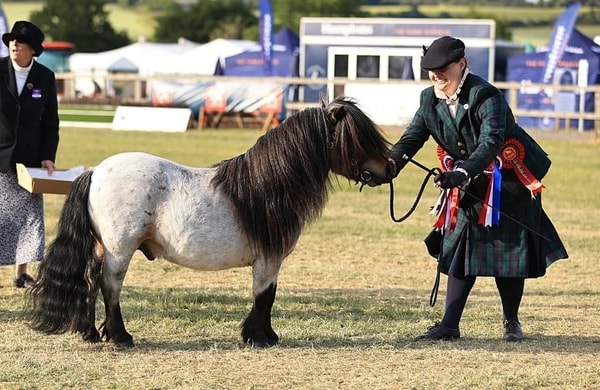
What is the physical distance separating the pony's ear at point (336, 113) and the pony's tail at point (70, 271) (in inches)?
57.8

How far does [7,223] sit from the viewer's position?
795 cm

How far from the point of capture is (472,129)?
6414 millimetres

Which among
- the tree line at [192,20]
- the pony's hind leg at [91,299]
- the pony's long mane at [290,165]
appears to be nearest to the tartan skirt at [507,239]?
the pony's long mane at [290,165]

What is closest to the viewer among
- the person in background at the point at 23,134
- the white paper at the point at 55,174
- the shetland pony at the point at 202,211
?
the shetland pony at the point at 202,211

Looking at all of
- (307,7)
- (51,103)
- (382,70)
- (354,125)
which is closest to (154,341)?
(354,125)

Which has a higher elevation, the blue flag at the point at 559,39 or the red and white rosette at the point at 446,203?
the blue flag at the point at 559,39

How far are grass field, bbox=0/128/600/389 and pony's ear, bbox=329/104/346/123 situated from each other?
1405 millimetres

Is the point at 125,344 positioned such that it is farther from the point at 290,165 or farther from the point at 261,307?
the point at 290,165

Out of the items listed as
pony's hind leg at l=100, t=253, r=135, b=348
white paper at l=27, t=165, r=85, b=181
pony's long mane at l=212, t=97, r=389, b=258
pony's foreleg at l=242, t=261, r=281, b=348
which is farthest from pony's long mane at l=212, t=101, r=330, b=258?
white paper at l=27, t=165, r=85, b=181

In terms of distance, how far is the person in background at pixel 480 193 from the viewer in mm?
6352

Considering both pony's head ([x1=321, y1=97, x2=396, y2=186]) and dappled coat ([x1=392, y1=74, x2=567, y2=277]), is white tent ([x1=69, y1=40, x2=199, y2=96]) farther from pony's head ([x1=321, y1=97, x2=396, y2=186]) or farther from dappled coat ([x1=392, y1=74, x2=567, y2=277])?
pony's head ([x1=321, y1=97, x2=396, y2=186])

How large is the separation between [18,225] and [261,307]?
8.42 ft

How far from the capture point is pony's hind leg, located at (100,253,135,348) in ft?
20.2

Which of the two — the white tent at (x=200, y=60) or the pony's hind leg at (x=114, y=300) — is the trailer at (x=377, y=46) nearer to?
the white tent at (x=200, y=60)
